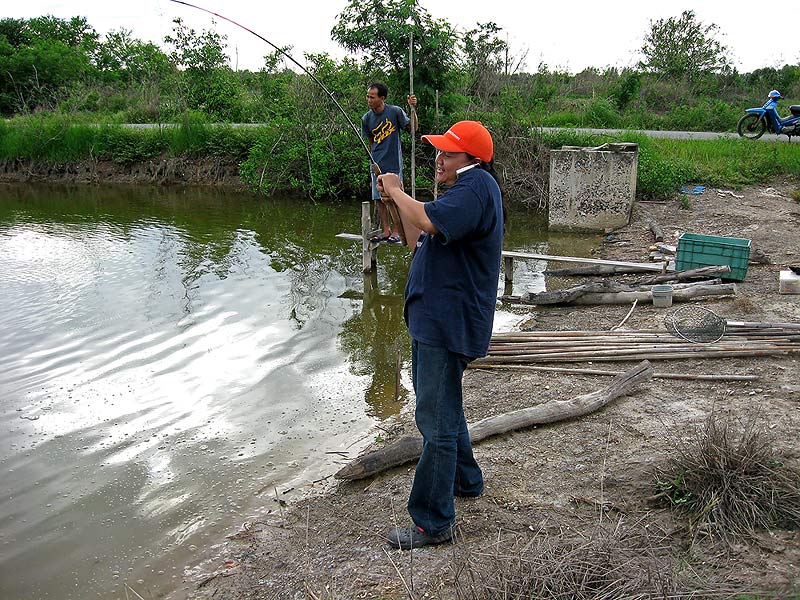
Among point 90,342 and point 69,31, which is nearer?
point 90,342

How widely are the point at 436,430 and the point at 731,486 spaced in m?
1.45

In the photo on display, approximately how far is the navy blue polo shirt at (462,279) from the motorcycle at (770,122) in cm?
1401

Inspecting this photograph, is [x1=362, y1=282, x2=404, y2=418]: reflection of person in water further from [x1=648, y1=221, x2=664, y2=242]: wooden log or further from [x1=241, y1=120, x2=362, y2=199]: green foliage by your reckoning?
[x1=241, y1=120, x2=362, y2=199]: green foliage

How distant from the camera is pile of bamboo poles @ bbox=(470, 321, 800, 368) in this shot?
5.89 metres

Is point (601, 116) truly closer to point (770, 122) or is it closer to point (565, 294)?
point (770, 122)

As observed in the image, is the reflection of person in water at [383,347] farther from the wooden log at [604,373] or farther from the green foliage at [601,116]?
the green foliage at [601,116]

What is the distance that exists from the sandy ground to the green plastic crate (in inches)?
64.8

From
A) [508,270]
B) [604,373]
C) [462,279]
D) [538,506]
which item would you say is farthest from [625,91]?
[462,279]

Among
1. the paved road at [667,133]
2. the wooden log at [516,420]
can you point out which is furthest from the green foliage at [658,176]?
the wooden log at [516,420]

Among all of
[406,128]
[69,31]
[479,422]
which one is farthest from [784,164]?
[69,31]

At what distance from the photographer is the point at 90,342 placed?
730 centimetres

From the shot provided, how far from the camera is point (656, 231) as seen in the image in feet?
35.5

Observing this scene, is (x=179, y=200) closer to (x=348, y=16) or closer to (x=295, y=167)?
(x=295, y=167)

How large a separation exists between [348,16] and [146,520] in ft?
39.8
